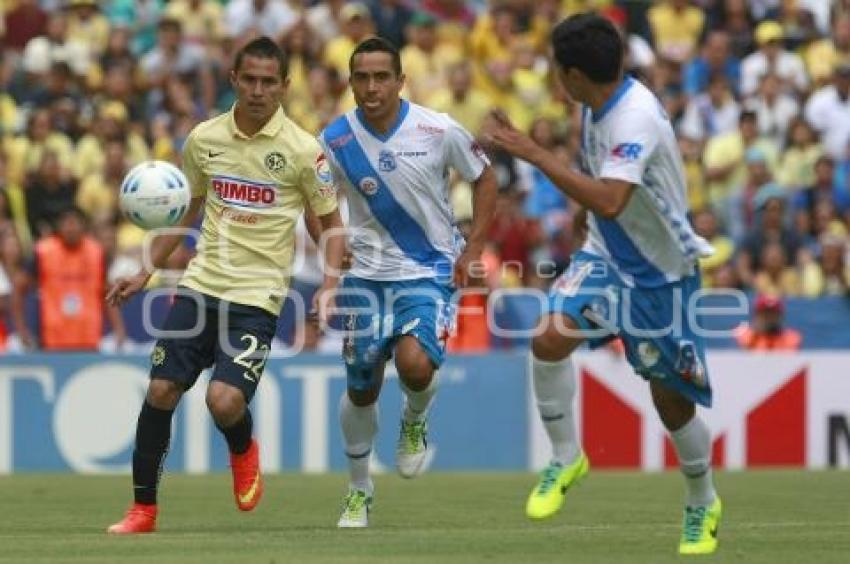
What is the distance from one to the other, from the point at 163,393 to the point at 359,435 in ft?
4.74

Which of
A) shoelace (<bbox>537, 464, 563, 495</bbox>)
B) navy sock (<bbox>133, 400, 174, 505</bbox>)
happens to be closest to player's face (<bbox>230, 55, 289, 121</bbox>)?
navy sock (<bbox>133, 400, 174, 505</bbox>)

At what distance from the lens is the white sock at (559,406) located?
11859mm

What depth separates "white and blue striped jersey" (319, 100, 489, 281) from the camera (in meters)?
12.8

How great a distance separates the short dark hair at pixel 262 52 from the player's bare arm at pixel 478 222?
4.59 ft

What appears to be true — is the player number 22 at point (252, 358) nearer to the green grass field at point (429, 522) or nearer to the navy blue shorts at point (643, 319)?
the green grass field at point (429, 522)

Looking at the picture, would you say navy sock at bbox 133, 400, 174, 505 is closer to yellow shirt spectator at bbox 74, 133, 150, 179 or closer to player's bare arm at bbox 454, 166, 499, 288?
player's bare arm at bbox 454, 166, 499, 288

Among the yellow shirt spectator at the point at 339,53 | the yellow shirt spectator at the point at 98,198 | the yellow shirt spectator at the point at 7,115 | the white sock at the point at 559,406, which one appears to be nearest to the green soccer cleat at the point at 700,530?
the white sock at the point at 559,406

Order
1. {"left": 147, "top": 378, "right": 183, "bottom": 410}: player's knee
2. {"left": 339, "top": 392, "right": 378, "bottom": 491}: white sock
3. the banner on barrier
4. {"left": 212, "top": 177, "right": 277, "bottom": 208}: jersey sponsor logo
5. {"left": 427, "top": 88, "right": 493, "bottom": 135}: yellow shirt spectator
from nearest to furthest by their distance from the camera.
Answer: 1. {"left": 147, "top": 378, "right": 183, "bottom": 410}: player's knee
2. {"left": 212, "top": 177, "right": 277, "bottom": 208}: jersey sponsor logo
3. {"left": 339, "top": 392, "right": 378, "bottom": 491}: white sock
4. the banner on barrier
5. {"left": 427, "top": 88, "right": 493, "bottom": 135}: yellow shirt spectator

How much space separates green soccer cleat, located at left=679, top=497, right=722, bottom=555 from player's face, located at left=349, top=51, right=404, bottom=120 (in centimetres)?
318

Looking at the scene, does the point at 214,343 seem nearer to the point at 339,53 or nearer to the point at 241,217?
the point at 241,217

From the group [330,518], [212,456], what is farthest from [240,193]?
[212,456]

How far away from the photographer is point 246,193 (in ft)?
40.2

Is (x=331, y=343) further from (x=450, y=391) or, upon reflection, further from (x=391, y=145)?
(x=391, y=145)

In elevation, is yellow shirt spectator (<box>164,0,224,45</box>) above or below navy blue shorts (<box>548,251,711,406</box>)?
above
